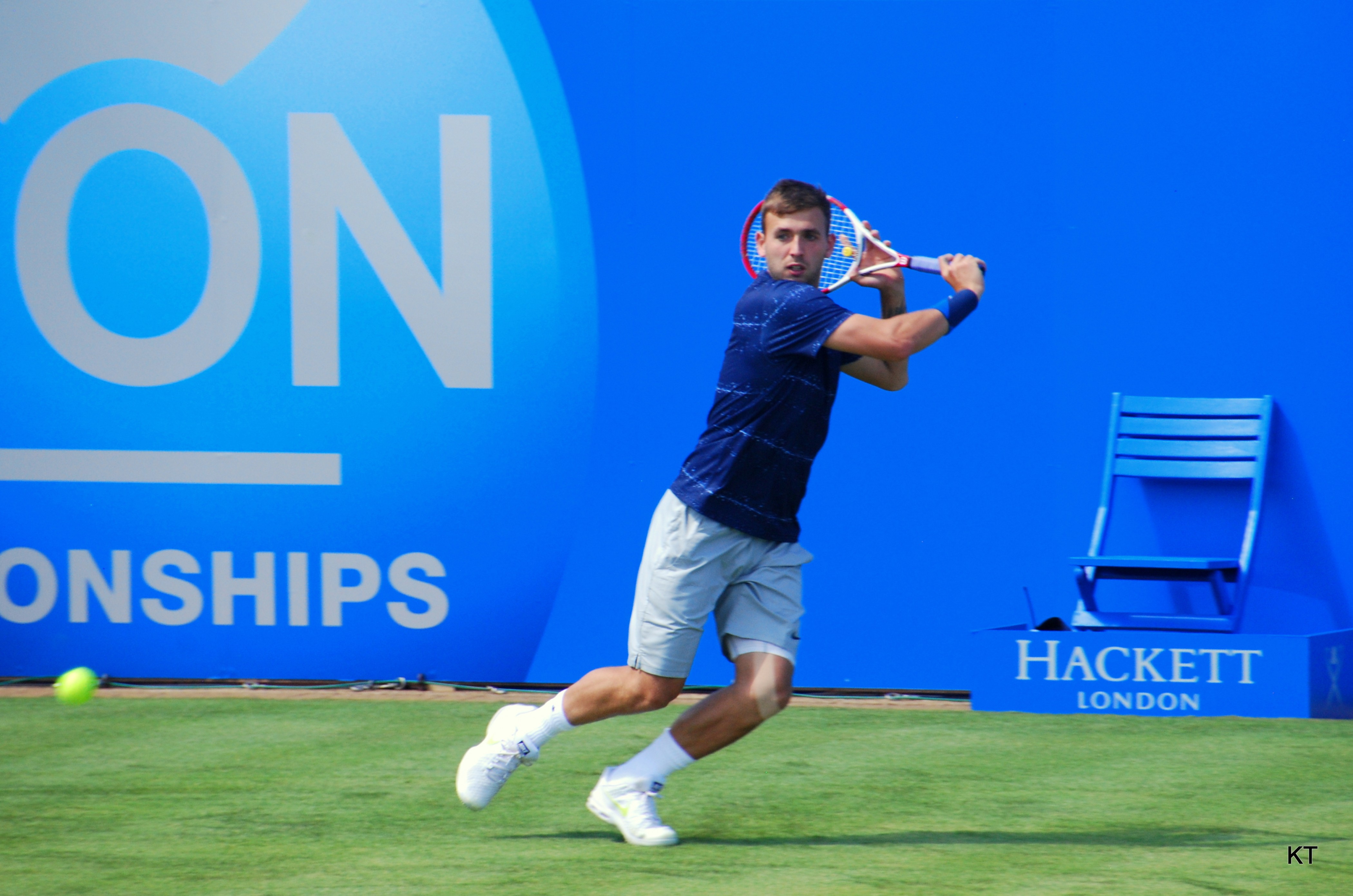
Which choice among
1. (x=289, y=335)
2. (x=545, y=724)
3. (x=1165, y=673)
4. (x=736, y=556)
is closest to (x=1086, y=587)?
(x=1165, y=673)

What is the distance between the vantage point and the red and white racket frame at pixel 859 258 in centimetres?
304

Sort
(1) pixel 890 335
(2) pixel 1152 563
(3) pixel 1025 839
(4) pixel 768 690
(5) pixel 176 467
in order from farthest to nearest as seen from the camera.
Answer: (5) pixel 176 467
(2) pixel 1152 563
(3) pixel 1025 839
(4) pixel 768 690
(1) pixel 890 335

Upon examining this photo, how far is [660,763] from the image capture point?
2990mm

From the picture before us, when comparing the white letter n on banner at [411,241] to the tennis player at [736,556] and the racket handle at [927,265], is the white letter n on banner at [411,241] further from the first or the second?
the racket handle at [927,265]

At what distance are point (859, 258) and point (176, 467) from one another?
281 cm

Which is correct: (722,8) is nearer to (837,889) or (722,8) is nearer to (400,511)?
(400,511)

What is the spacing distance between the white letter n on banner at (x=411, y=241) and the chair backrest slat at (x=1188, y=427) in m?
2.10

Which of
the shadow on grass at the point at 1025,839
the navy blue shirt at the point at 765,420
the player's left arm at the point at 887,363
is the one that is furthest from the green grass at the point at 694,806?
the player's left arm at the point at 887,363

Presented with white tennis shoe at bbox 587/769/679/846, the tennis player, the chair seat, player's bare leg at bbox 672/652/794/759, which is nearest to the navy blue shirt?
the tennis player

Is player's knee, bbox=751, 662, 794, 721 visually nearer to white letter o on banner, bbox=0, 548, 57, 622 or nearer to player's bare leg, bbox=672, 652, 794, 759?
player's bare leg, bbox=672, 652, 794, 759

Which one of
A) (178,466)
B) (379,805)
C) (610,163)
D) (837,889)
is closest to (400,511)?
(178,466)

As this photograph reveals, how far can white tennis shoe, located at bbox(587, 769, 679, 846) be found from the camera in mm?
2977

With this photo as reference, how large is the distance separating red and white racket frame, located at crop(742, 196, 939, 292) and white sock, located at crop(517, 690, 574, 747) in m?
1.03

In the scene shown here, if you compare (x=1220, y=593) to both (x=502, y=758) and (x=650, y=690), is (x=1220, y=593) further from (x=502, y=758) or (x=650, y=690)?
(x=502, y=758)
